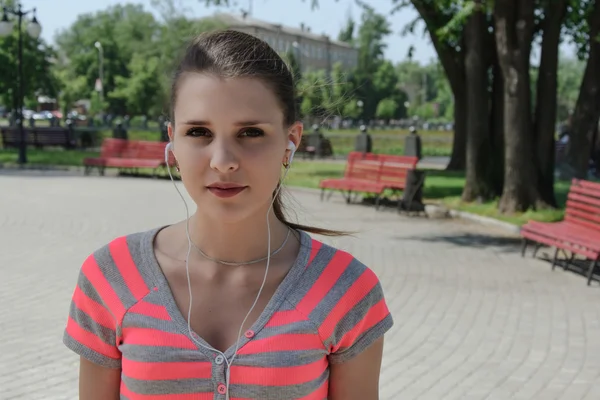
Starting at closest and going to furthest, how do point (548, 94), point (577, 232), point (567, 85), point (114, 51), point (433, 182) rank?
point (577, 232)
point (548, 94)
point (433, 182)
point (114, 51)
point (567, 85)

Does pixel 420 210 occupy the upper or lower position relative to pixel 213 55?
lower

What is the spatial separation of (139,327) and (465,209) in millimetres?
14328

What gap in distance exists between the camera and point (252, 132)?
192 centimetres

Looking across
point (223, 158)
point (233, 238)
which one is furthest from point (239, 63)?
point (233, 238)

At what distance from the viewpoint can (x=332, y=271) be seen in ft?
6.65

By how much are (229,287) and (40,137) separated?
33723 millimetres

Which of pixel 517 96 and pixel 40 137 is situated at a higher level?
pixel 517 96

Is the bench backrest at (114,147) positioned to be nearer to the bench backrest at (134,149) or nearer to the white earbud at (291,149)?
the bench backrest at (134,149)

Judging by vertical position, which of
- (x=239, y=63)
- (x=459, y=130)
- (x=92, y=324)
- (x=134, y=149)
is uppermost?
(x=239, y=63)

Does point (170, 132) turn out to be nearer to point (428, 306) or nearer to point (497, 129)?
point (428, 306)

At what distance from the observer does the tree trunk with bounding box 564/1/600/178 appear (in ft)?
56.9

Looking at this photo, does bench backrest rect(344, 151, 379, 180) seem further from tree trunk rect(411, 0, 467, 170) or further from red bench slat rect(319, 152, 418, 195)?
tree trunk rect(411, 0, 467, 170)

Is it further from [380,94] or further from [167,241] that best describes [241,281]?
[380,94]

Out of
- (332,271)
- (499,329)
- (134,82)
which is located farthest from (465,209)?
(134,82)
